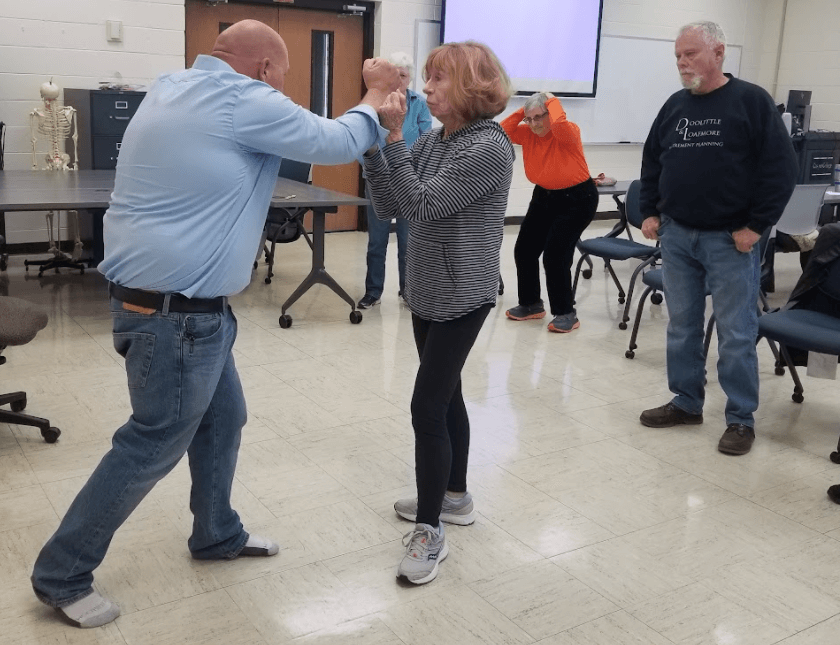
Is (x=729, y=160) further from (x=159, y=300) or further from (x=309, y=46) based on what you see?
(x=309, y=46)

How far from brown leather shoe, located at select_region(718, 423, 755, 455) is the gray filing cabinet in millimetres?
4596

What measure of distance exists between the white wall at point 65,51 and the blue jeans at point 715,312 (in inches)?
190

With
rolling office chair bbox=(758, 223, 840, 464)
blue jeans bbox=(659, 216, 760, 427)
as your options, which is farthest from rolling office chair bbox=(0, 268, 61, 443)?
rolling office chair bbox=(758, 223, 840, 464)

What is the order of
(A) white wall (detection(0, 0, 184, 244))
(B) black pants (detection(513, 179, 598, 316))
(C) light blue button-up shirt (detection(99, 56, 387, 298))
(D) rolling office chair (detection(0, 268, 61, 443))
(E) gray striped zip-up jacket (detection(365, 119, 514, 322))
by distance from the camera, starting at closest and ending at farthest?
(C) light blue button-up shirt (detection(99, 56, 387, 298))
(E) gray striped zip-up jacket (detection(365, 119, 514, 322))
(D) rolling office chair (detection(0, 268, 61, 443))
(B) black pants (detection(513, 179, 598, 316))
(A) white wall (detection(0, 0, 184, 244))

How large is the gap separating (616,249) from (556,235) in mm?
553

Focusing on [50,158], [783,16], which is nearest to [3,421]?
[50,158]

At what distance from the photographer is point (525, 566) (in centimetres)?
256

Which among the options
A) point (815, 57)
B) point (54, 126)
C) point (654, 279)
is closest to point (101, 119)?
point (54, 126)

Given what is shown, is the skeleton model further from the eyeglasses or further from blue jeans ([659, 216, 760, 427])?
blue jeans ([659, 216, 760, 427])

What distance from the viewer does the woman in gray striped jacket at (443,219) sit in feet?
7.28

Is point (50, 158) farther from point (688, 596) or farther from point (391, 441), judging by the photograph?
point (688, 596)

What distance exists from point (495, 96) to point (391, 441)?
1.58m

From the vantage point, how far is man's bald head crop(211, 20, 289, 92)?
200 centimetres

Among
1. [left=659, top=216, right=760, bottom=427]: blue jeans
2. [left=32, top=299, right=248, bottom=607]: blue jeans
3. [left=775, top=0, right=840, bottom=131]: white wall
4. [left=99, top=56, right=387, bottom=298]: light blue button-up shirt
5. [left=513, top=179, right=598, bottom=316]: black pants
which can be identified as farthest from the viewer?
[left=775, top=0, right=840, bottom=131]: white wall
